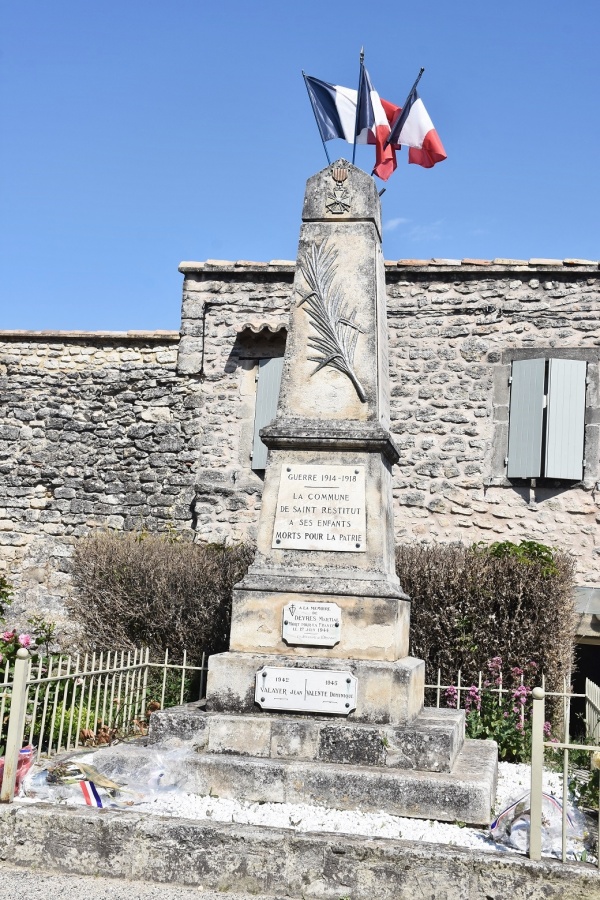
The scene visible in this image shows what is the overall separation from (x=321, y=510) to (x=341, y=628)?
791 millimetres

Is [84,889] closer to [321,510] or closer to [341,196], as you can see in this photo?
[321,510]

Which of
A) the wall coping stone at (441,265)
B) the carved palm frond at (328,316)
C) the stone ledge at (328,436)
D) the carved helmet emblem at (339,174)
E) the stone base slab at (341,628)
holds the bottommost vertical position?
the stone base slab at (341,628)

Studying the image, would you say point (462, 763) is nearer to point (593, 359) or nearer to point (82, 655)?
point (82, 655)

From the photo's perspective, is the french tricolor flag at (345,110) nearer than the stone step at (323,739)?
No

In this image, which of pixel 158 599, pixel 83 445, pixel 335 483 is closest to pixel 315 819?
pixel 335 483

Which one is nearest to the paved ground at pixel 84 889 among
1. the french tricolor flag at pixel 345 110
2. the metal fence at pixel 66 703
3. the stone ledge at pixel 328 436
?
the metal fence at pixel 66 703

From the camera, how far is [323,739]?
5312 mm

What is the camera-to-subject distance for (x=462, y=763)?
5.52m

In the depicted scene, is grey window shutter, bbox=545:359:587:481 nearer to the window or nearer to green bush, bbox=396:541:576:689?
the window

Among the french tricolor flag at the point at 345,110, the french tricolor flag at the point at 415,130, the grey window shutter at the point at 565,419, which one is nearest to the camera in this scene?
the french tricolor flag at the point at 345,110

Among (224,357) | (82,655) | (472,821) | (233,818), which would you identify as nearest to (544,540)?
Result: (224,357)

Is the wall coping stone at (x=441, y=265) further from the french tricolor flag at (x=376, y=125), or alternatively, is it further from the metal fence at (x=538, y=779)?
Answer: the metal fence at (x=538, y=779)

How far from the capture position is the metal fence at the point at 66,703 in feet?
16.2

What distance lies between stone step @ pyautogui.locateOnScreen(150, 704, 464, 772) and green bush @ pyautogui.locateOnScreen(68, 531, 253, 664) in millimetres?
3564
